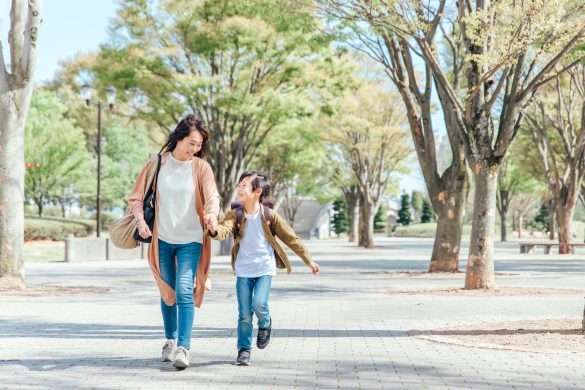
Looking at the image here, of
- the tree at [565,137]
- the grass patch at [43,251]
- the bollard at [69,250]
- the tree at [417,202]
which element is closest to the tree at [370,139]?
the tree at [565,137]

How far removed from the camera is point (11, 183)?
14.1m

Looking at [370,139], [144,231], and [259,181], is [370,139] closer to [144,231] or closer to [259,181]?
[259,181]

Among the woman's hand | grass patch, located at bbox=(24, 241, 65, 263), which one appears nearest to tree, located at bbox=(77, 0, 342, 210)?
grass patch, located at bbox=(24, 241, 65, 263)

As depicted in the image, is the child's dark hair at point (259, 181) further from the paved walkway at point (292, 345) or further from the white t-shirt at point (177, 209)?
the paved walkway at point (292, 345)

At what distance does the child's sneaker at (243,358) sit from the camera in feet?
20.8

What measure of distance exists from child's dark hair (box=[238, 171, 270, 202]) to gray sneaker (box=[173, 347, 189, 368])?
1303mm

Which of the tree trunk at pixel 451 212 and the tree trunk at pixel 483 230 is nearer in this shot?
the tree trunk at pixel 483 230

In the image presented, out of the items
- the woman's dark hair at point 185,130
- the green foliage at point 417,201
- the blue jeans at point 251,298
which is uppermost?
the green foliage at point 417,201

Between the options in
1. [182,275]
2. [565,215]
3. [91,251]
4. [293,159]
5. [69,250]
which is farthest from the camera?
[293,159]

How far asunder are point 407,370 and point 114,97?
20.4 m

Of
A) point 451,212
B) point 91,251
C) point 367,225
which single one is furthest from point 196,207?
point 367,225

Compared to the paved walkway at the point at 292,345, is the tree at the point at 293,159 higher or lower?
higher

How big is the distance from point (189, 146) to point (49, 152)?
122 ft

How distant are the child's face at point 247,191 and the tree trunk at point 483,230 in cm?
787
